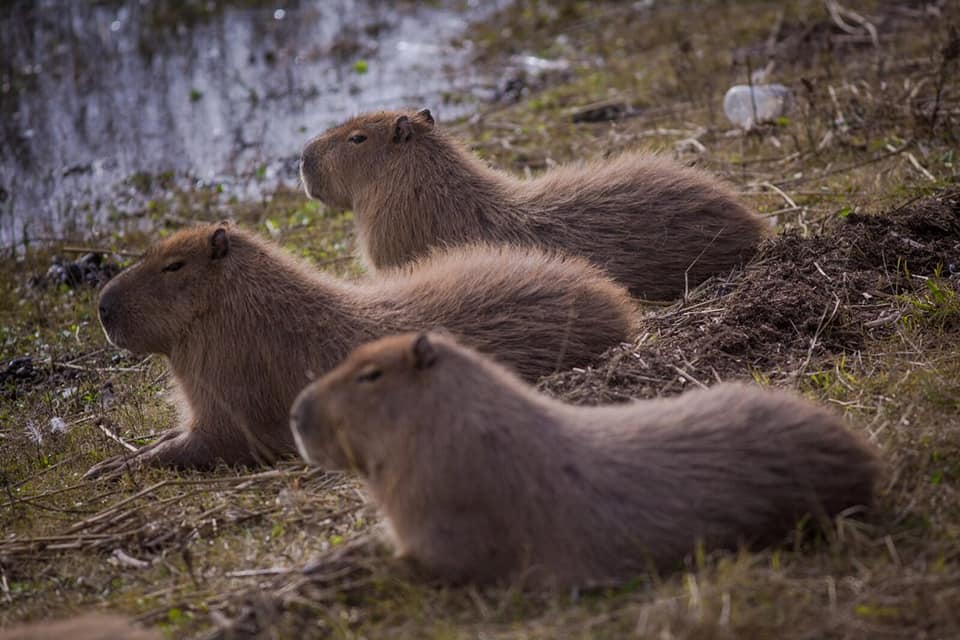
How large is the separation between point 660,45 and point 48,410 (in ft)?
22.0

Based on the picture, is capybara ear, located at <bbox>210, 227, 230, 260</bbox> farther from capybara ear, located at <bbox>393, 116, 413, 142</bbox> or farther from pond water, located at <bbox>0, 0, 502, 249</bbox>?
pond water, located at <bbox>0, 0, 502, 249</bbox>

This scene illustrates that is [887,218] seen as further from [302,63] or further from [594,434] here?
[302,63]

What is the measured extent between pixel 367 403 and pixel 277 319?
1339mm

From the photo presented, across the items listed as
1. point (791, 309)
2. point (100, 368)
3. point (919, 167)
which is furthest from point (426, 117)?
point (919, 167)

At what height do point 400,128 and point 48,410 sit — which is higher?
point 400,128

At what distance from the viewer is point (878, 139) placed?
275 inches

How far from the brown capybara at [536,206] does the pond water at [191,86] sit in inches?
106

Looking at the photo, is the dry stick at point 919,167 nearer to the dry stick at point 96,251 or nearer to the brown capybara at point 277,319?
the brown capybara at point 277,319

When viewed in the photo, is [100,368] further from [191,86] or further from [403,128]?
[191,86]

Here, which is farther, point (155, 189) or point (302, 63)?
point (302, 63)

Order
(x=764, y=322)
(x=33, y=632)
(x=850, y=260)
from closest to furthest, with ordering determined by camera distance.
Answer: (x=33, y=632), (x=764, y=322), (x=850, y=260)

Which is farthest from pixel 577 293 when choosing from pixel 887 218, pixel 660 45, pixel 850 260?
pixel 660 45

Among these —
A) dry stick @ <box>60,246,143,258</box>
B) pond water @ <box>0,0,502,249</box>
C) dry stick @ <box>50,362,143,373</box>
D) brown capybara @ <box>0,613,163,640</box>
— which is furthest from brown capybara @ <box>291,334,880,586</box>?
pond water @ <box>0,0,502,249</box>

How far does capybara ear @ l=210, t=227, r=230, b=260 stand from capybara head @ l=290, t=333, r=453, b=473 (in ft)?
4.45
